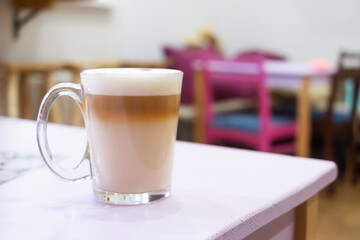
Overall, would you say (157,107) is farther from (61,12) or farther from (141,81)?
(61,12)

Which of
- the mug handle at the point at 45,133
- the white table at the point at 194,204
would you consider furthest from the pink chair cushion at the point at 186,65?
the mug handle at the point at 45,133

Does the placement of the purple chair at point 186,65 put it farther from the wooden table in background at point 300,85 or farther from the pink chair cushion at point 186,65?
the wooden table in background at point 300,85

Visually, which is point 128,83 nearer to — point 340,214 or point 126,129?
point 126,129

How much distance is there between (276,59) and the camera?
4320mm

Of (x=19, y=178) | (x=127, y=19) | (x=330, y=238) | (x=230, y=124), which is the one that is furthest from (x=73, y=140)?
(x=127, y=19)

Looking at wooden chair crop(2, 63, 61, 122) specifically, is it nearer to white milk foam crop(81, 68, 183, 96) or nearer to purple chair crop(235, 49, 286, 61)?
purple chair crop(235, 49, 286, 61)

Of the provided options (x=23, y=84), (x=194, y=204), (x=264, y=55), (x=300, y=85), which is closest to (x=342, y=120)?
(x=300, y=85)

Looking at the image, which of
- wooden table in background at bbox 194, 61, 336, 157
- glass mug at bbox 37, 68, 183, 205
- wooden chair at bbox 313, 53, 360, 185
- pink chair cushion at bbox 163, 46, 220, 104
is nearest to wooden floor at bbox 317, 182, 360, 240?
wooden chair at bbox 313, 53, 360, 185

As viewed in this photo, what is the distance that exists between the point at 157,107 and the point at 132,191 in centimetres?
8

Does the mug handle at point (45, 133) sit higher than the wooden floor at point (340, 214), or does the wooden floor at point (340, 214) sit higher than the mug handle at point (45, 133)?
the mug handle at point (45, 133)

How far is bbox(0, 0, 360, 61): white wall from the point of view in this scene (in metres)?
3.26

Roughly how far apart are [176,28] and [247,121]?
6.48 feet

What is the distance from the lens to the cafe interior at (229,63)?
2.65 m

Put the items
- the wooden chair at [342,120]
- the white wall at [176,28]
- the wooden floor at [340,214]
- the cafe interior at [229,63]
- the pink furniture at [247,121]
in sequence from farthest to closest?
the white wall at [176,28] → the wooden chair at [342,120] → the cafe interior at [229,63] → the pink furniture at [247,121] → the wooden floor at [340,214]
